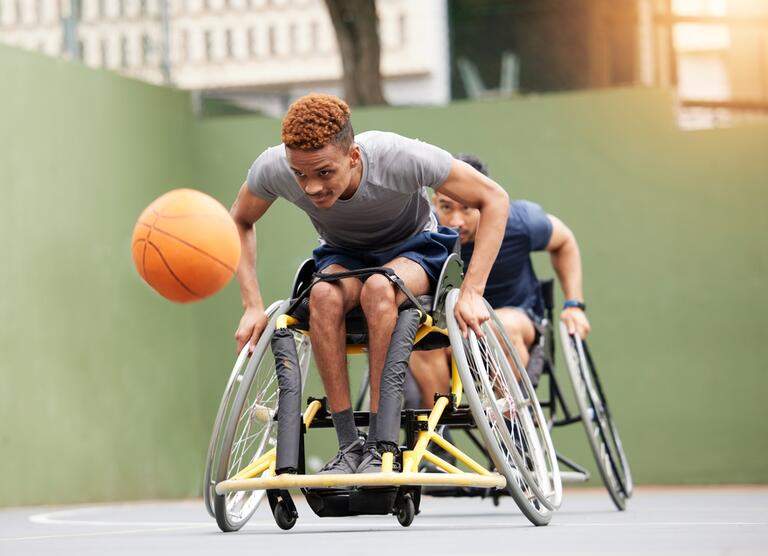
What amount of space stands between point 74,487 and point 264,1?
11.3 ft

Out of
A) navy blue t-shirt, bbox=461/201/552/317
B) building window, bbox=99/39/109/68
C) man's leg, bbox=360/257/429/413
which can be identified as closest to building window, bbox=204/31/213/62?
building window, bbox=99/39/109/68

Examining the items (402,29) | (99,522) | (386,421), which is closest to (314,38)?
(402,29)

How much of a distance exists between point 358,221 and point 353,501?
80cm

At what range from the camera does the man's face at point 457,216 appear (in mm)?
5508

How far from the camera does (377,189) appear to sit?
3988 millimetres

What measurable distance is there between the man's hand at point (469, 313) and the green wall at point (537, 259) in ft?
11.0

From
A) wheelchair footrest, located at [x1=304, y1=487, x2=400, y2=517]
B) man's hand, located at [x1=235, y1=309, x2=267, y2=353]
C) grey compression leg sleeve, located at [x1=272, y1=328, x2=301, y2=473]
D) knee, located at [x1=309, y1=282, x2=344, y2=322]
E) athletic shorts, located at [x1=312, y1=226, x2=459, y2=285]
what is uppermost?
athletic shorts, located at [x1=312, y1=226, x2=459, y2=285]

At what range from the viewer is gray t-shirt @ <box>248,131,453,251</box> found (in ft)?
13.1

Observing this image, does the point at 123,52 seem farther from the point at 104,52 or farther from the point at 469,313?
the point at 469,313

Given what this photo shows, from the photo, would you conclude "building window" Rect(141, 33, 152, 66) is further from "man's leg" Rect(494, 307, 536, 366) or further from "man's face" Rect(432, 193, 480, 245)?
"man's leg" Rect(494, 307, 536, 366)

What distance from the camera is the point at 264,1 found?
8.99m

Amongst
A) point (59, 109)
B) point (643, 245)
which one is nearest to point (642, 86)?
point (643, 245)

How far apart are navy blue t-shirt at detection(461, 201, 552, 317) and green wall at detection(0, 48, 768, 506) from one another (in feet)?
6.87

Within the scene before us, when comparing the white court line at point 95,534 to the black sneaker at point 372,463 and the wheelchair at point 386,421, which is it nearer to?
the wheelchair at point 386,421
